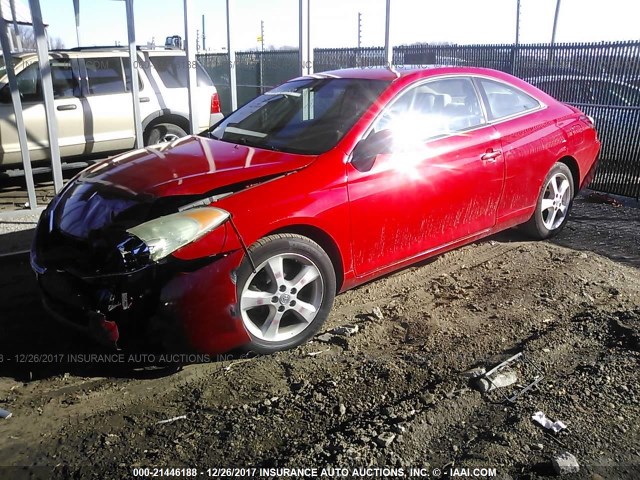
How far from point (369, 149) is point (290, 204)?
2.50 ft

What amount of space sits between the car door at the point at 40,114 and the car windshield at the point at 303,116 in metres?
4.40

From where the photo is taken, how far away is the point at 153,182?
353 cm

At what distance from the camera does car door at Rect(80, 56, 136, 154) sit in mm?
8680

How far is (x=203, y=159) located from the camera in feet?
12.8

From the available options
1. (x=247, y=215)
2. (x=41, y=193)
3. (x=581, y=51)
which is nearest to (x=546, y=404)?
(x=247, y=215)

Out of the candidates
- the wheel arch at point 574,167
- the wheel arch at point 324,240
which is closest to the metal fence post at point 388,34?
the wheel arch at point 574,167

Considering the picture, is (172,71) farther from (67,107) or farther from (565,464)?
(565,464)

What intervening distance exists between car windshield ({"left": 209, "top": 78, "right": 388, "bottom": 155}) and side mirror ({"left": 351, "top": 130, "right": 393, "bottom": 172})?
0.17 meters

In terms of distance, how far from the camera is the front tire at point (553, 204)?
5457mm

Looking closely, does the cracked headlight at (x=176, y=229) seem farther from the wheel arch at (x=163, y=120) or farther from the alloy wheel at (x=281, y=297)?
the wheel arch at (x=163, y=120)

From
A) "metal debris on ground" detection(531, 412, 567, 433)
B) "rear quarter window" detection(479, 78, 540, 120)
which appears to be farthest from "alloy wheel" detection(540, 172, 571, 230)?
"metal debris on ground" detection(531, 412, 567, 433)

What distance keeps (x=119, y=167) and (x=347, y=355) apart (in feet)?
6.49

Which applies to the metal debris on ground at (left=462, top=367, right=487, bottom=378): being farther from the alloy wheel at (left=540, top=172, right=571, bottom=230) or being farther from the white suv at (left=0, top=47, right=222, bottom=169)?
the white suv at (left=0, top=47, right=222, bottom=169)

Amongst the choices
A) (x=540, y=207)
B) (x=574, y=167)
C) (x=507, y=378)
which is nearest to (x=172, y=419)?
(x=507, y=378)
